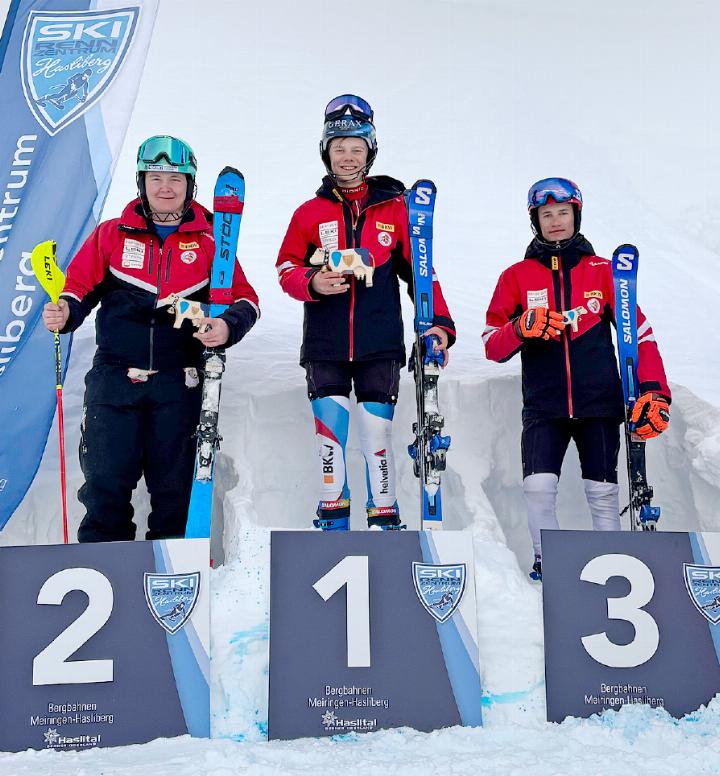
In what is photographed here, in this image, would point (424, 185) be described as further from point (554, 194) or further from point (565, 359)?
point (565, 359)

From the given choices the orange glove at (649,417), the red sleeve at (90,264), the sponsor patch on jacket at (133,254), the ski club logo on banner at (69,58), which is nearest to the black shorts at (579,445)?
the orange glove at (649,417)

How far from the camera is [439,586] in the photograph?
6.88 ft

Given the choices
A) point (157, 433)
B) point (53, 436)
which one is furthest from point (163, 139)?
point (53, 436)

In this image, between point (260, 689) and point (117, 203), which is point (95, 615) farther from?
point (117, 203)

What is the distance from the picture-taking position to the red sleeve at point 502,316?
123 inches

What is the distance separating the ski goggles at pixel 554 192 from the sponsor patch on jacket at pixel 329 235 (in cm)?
84

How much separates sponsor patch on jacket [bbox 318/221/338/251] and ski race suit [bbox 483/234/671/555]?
0.73 m

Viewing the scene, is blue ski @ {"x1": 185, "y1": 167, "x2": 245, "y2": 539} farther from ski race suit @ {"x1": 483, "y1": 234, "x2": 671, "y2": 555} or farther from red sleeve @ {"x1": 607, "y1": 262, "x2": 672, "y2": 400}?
red sleeve @ {"x1": 607, "y1": 262, "x2": 672, "y2": 400}

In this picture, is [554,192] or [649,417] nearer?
[649,417]

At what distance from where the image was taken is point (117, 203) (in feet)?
32.8

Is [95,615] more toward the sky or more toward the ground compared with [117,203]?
more toward the ground

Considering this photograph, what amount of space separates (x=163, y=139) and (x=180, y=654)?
1.90 meters

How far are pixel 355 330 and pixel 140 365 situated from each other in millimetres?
798

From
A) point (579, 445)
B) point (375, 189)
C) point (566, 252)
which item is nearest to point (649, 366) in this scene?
point (579, 445)
